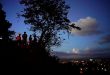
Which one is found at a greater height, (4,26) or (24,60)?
(4,26)

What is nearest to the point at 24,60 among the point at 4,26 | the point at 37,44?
the point at 37,44

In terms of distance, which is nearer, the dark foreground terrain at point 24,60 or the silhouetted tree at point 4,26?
the dark foreground terrain at point 24,60

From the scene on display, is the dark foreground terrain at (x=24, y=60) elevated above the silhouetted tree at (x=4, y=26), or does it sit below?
below

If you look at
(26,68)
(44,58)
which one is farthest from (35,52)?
(26,68)

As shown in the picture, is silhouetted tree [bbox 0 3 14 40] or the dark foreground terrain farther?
silhouetted tree [bbox 0 3 14 40]

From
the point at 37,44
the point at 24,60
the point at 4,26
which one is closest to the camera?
the point at 24,60

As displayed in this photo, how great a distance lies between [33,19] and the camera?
1159 inches

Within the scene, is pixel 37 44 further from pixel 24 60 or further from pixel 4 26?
pixel 4 26

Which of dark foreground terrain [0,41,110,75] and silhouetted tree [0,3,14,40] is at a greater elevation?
silhouetted tree [0,3,14,40]

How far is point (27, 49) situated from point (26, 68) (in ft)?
12.9

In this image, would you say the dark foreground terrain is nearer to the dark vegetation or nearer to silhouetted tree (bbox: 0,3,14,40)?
the dark vegetation

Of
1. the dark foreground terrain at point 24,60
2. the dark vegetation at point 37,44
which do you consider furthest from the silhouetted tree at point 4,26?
the dark foreground terrain at point 24,60

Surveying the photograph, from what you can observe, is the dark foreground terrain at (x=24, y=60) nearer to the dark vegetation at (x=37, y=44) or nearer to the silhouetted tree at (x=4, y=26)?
the dark vegetation at (x=37, y=44)

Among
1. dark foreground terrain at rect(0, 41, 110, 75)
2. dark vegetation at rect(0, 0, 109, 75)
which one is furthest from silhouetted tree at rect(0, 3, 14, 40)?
dark foreground terrain at rect(0, 41, 110, 75)
